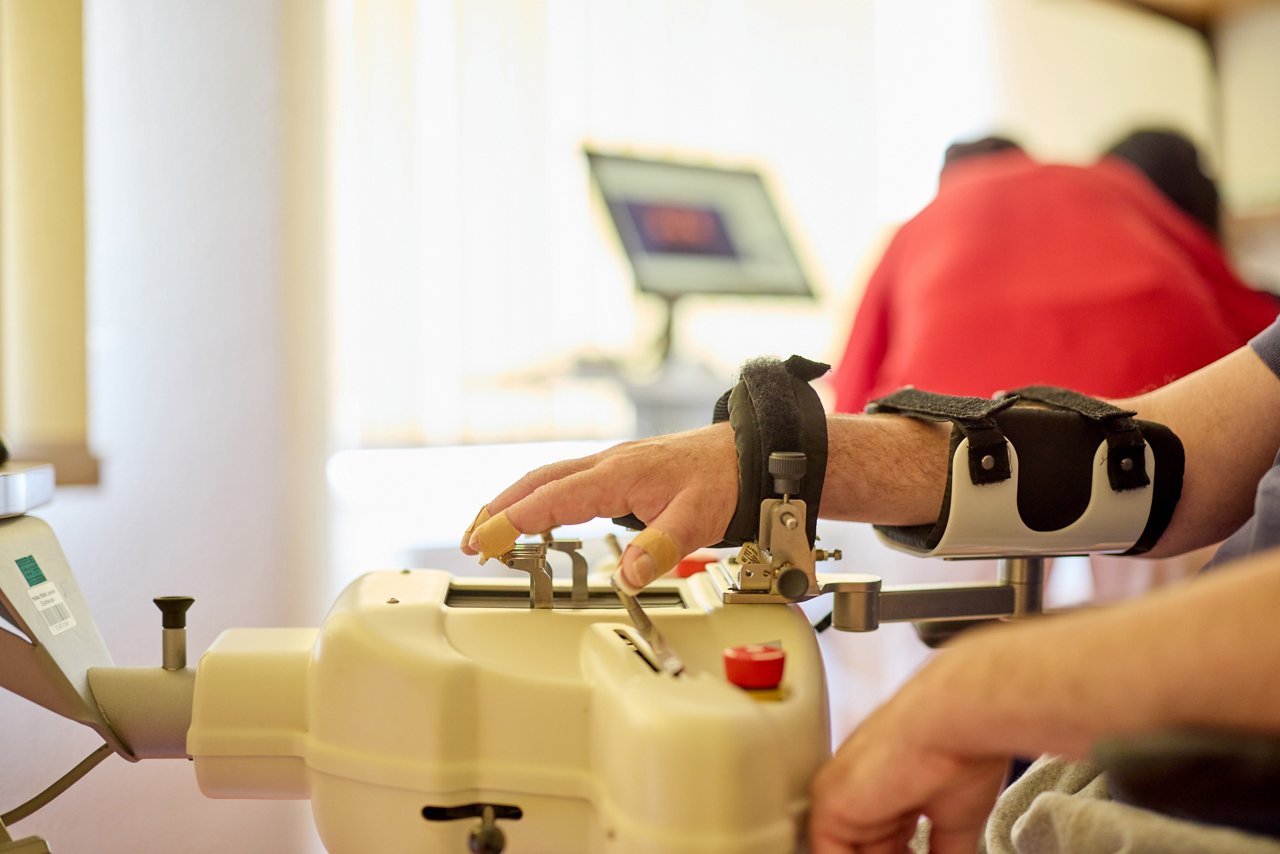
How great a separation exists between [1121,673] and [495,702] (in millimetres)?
278

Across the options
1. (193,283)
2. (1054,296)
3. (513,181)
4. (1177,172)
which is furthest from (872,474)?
(513,181)

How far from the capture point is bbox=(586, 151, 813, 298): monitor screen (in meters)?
2.41

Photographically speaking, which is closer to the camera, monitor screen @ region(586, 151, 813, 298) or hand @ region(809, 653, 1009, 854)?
hand @ region(809, 653, 1009, 854)

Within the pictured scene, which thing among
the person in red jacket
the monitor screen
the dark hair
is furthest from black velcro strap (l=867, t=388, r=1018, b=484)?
the monitor screen

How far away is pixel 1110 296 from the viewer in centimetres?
149

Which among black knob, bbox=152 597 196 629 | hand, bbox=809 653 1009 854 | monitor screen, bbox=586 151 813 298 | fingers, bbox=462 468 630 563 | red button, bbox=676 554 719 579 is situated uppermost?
monitor screen, bbox=586 151 813 298

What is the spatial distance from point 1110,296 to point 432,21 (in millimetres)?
2064

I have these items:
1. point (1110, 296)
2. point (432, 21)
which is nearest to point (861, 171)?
point (432, 21)

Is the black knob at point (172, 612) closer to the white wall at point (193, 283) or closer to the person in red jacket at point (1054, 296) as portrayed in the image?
the white wall at point (193, 283)

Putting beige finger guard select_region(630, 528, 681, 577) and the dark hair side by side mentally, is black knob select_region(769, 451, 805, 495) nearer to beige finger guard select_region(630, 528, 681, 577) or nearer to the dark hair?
beige finger guard select_region(630, 528, 681, 577)

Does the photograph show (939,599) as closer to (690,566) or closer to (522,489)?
(690,566)

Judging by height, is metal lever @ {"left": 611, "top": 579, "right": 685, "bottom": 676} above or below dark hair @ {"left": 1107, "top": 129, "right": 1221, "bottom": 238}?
below

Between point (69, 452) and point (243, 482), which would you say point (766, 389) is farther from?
point (243, 482)

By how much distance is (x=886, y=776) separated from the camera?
1.57 feet
